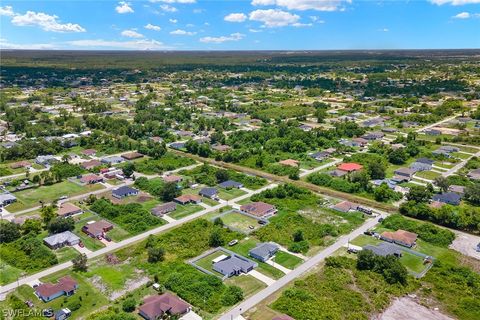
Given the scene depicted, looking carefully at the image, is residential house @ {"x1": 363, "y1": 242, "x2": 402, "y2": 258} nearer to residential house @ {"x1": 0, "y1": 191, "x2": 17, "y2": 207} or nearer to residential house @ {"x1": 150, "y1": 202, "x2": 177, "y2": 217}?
residential house @ {"x1": 150, "y1": 202, "x2": 177, "y2": 217}

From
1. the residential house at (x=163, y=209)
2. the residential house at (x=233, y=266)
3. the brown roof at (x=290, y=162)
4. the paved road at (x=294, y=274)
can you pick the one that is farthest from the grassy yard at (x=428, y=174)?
the residential house at (x=163, y=209)

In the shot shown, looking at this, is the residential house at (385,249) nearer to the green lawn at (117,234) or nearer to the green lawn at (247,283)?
the green lawn at (247,283)

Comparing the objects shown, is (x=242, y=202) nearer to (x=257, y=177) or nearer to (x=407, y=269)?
(x=257, y=177)

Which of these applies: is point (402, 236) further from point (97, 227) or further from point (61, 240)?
point (61, 240)

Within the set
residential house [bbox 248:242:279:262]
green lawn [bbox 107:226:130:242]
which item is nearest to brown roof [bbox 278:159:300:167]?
residential house [bbox 248:242:279:262]

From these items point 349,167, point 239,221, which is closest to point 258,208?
point 239,221

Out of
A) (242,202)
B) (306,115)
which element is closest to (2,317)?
(242,202)
